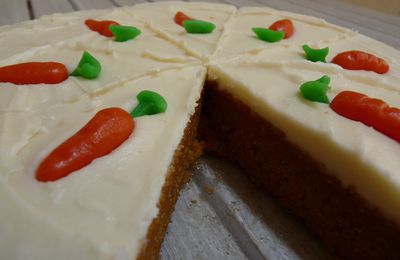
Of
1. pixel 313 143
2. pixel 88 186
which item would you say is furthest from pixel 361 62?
pixel 88 186

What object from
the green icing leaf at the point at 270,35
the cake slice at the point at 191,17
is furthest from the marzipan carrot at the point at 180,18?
the green icing leaf at the point at 270,35

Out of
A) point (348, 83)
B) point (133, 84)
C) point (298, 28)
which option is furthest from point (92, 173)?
point (298, 28)

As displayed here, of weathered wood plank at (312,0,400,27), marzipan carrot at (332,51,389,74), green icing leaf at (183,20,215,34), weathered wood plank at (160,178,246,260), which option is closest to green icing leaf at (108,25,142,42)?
green icing leaf at (183,20,215,34)

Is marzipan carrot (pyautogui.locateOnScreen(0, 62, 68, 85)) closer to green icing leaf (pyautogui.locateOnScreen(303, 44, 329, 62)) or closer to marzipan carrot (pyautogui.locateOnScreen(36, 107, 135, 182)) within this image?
marzipan carrot (pyautogui.locateOnScreen(36, 107, 135, 182))

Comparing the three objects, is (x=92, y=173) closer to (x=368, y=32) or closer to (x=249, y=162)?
(x=249, y=162)

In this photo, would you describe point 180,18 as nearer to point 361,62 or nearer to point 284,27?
point 284,27

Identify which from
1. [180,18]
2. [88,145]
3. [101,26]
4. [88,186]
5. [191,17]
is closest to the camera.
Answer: [88,186]
